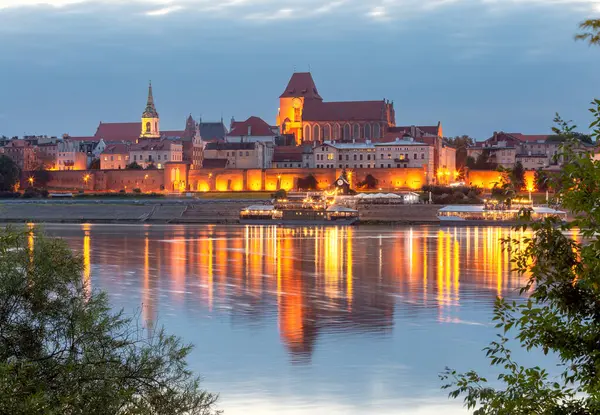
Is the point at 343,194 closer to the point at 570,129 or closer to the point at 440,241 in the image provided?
the point at 440,241

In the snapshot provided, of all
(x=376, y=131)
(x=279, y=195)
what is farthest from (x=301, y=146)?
(x=279, y=195)

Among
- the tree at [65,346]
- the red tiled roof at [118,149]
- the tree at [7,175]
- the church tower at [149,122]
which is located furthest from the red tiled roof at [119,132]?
the tree at [65,346]

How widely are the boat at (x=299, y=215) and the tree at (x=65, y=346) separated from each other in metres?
41.2

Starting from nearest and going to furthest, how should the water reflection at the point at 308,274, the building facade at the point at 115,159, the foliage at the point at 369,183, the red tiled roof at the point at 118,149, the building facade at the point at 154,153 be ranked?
the water reflection at the point at 308,274
the foliage at the point at 369,183
the building facade at the point at 154,153
the building facade at the point at 115,159
the red tiled roof at the point at 118,149

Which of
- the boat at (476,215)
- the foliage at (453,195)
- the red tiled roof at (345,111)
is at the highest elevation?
the red tiled roof at (345,111)

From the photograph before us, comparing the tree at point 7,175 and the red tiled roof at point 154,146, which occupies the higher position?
the red tiled roof at point 154,146

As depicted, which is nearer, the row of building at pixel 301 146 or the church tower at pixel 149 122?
the row of building at pixel 301 146

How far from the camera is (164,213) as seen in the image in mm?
53188

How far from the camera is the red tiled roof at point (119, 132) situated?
332 ft

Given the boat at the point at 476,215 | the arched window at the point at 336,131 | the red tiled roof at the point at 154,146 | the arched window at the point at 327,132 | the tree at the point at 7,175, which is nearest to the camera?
the boat at the point at 476,215

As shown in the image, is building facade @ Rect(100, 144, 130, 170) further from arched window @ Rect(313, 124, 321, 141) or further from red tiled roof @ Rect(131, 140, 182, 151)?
arched window @ Rect(313, 124, 321, 141)

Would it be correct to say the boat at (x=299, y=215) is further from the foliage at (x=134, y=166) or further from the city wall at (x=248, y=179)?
the foliage at (x=134, y=166)

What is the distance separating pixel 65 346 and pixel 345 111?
3104 inches

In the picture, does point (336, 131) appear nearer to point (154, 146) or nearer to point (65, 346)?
point (154, 146)
